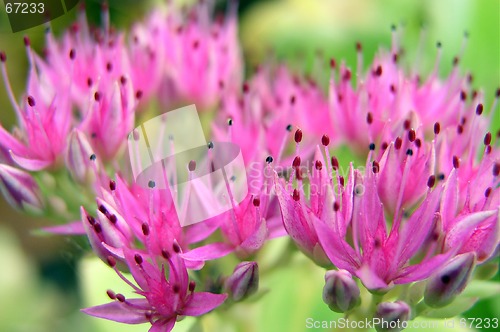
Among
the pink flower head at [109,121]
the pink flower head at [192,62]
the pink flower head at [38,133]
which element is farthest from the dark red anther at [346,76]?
the pink flower head at [38,133]

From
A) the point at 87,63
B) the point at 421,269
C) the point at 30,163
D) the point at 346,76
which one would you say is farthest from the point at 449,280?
the point at 87,63

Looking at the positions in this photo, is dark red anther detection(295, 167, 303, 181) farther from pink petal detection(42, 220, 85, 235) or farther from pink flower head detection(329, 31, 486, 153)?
pink petal detection(42, 220, 85, 235)

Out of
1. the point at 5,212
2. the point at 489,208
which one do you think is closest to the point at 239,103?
the point at 489,208

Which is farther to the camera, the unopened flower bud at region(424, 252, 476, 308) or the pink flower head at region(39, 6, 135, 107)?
the pink flower head at region(39, 6, 135, 107)

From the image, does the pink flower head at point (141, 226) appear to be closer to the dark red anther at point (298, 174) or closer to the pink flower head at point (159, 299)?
the pink flower head at point (159, 299)

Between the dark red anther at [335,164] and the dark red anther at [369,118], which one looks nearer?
the dark red anther at [335,164]

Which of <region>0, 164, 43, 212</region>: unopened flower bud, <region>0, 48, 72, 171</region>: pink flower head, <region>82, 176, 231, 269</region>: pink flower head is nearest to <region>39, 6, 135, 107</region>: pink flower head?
<region>0, 48, 72, 171</region>: pink flower head
